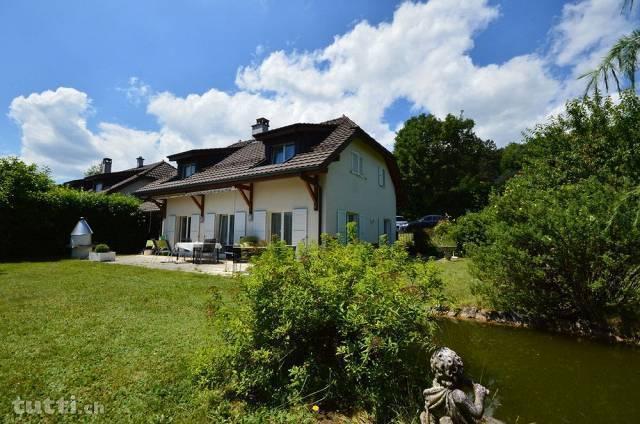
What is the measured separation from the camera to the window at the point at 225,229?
1756cm

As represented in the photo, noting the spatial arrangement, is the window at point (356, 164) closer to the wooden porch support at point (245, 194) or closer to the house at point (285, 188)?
the house at point (285, 188)

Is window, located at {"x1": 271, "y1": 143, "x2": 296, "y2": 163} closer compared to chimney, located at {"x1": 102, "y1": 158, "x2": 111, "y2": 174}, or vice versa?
window, located at {"x1": 271, "y1": 143, "x2": 296, "y2": 163}

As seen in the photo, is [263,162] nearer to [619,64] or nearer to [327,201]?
[327,201]

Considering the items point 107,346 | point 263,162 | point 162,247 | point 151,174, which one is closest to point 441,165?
point 263,162

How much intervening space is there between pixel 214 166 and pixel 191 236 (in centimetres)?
439

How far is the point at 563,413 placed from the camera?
3.61 metres

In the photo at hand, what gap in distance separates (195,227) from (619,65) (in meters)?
18.6

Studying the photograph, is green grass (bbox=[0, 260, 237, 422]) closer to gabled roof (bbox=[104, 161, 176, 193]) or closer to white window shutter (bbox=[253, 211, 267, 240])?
white window shutter (bbox=[253, 211, 267, 240])

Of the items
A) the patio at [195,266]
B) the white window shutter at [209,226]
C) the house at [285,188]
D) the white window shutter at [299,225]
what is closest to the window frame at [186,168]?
the house at [285,188]

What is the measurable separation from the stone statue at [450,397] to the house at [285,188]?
10155 mm

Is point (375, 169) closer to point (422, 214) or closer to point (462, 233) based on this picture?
point (462, 233)

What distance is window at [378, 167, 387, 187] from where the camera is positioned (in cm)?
2006

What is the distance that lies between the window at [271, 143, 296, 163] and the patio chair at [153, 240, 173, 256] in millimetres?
7420

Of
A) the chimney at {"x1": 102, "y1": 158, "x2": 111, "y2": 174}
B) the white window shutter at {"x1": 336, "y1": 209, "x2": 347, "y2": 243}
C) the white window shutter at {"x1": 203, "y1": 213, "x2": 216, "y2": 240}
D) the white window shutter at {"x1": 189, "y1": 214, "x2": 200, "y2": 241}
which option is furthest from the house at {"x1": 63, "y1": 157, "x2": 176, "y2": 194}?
the white window shutter at {"x1": 336, "y1": 209, "x2": 347, "y2": 243}
